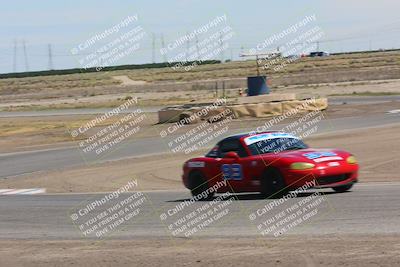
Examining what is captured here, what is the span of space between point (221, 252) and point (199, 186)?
6498 millimetres

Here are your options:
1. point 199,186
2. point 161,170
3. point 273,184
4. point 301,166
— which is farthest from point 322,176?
point 161,170

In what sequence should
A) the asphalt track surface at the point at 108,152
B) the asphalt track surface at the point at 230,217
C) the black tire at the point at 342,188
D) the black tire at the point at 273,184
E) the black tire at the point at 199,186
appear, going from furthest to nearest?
1. the asphalt track surface at the point at 108,152
2. the black tire at the point at 199,186
3. the black tire at the point at 342,188
4. the black tire at the point at 273,184
5. the asphalt track surface at the point at 230,217

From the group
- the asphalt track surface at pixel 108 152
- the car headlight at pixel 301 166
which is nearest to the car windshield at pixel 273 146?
the car headlight at pixel 301 166

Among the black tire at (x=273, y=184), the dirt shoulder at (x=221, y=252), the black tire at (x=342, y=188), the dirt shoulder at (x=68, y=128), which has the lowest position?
the dirt shoulder at (x=68, y=128)

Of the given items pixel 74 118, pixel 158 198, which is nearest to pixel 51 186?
pixel 158 198

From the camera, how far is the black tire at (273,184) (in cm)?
1393

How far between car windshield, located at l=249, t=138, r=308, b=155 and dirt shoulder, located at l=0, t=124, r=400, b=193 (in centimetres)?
281

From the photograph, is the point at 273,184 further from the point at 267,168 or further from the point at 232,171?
the point at 232,171

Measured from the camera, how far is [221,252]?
9.12 m

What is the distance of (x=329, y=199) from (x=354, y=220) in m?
2.56

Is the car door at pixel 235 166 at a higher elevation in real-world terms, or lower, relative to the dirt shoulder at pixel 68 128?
higher

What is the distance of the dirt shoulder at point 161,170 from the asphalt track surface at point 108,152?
1.69 metres

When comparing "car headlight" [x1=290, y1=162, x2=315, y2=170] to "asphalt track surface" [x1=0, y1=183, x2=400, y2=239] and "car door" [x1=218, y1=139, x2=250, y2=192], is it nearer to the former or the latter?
"asphalt track surface" [x1=0, y1=183, x2=400, y2=239]

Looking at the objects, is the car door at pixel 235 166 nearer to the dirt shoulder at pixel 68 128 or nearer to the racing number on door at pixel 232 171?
the racing number on door at pixel 232 171
